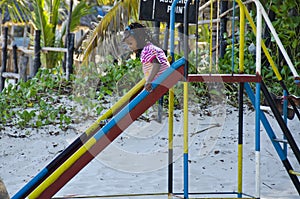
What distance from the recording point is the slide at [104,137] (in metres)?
3.93

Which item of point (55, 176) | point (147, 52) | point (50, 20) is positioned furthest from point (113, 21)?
point (55, 176)

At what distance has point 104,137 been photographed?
4004mm

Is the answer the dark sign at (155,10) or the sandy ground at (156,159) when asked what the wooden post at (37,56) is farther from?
the dark sign at (155,10)

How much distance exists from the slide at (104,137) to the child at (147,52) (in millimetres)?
113

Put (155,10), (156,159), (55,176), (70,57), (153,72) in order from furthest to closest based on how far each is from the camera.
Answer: (70,57)
(155,10)
(156,159)
(153,72)
(55,176)

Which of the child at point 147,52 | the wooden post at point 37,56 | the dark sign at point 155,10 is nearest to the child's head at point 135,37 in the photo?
the child at point 147,52

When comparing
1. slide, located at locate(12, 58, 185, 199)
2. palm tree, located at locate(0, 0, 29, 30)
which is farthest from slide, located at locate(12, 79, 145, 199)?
palm tree, located at locate(0, 0, 29, 30)

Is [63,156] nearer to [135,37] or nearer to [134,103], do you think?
[134,103]

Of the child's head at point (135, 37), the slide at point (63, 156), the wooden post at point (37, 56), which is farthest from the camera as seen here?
Answer: the wooden post at point (37, 56)

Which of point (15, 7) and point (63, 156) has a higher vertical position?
point (15, 7)

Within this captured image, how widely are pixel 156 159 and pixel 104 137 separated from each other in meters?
2.73

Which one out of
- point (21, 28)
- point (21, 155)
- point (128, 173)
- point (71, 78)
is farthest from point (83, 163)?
point (21, 28)

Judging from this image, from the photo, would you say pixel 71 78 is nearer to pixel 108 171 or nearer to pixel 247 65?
pixel 247 65

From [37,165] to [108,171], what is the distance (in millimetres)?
994
